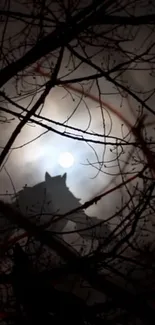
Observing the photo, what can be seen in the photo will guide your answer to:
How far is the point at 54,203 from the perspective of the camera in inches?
155

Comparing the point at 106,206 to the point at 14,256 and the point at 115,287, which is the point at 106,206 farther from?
the point at 14,256

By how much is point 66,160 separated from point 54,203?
1.38 feet

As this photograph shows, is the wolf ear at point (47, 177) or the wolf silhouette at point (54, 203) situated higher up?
the wolf ear at point (47, 177)

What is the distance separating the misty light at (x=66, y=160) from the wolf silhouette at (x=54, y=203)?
0.30ft

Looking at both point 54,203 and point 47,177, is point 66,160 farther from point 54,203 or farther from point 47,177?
point 54,203

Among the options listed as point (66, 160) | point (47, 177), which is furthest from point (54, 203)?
point (66, 160)

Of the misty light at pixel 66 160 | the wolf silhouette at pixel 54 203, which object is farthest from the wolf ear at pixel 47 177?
the misty light at pixel 66 160

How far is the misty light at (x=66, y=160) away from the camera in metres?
3.82

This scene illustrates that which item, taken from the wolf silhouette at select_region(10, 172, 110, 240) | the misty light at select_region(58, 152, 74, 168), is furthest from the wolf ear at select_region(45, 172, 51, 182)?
the misty light at select_region(58, 152, 74, 168)

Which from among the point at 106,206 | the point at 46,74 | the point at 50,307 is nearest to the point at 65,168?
the point at 106,206

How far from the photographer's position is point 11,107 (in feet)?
12.4

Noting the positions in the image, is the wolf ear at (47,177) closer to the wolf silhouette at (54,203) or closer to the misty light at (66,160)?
the wolf silhouette at (54,203)

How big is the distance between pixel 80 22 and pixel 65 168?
1.44 metres

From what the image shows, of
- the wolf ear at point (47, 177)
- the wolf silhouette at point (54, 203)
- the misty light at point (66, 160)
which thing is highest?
the misty light at point (66, 160)
